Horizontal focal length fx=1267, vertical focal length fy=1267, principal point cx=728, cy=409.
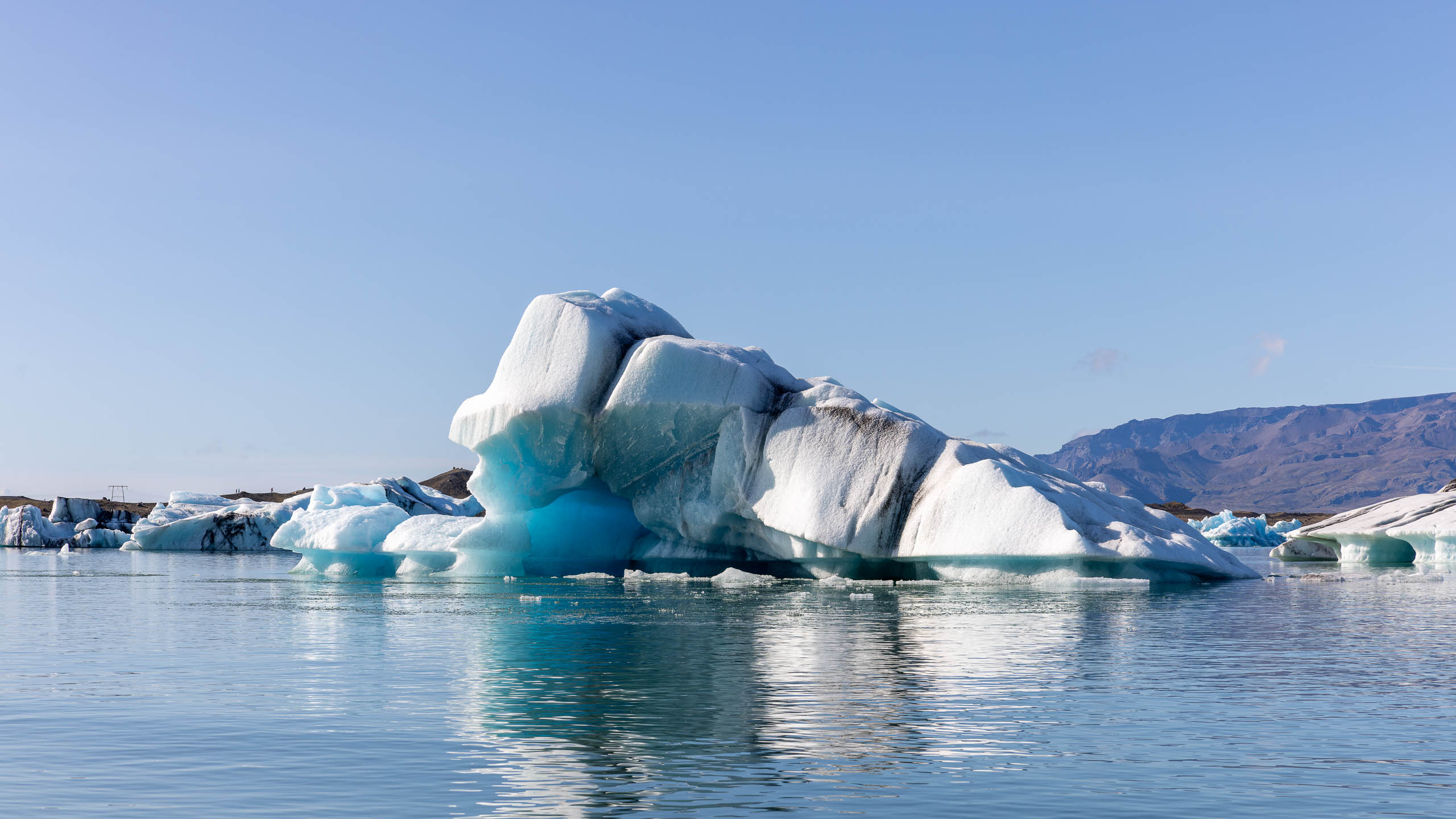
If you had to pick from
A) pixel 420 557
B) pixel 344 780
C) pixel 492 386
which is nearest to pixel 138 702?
pixel 344 780

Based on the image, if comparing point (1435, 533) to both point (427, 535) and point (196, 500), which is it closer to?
point (427, 535)

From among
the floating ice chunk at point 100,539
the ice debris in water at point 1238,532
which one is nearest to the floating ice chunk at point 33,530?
the floating ice chunk at point 100,539

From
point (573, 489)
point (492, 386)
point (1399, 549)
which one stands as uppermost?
point (492, 386)

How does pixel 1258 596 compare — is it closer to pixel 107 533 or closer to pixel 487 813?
pixel 487 813

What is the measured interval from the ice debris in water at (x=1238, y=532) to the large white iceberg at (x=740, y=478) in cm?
4486

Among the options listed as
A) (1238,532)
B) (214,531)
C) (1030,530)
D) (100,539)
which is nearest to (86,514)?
(100,539)

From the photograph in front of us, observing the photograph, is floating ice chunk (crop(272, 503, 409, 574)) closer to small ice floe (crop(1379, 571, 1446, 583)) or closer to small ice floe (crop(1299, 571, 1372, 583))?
small ice floe (crop(1299, 571, 1372, 583))

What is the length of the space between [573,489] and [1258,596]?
Answer: 1616cm

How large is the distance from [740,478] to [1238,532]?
52.5 meters

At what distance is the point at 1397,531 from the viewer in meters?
40.7

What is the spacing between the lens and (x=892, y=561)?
29312 millimetres

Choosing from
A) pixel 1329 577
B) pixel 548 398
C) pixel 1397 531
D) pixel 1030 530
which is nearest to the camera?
pixel 1030 530

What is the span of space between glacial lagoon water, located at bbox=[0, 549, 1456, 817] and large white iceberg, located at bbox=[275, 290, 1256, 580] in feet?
13.3

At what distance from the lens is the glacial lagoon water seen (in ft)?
25.5
